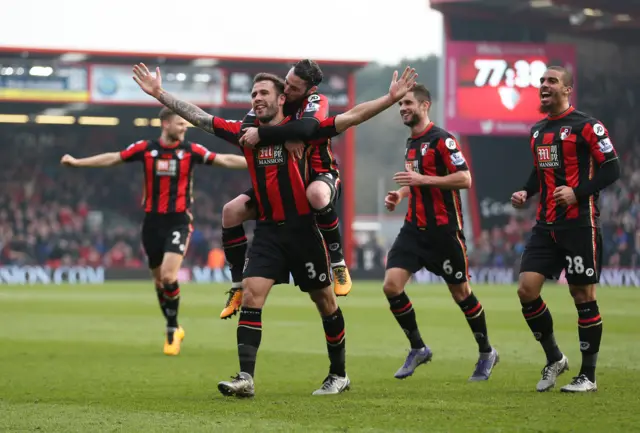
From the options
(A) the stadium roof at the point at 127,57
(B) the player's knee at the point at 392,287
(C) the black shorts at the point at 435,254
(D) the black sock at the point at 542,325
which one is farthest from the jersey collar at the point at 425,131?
(A) the stadium roof at the point at 127,57

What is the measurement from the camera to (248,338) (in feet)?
26.1

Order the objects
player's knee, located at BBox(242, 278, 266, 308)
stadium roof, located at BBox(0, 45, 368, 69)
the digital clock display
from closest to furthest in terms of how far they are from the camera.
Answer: player's knee, located at BBox(242, 278, 266, 308) < stadium roof, located at BBox(0, 45, 368, 69) < the digital clock display

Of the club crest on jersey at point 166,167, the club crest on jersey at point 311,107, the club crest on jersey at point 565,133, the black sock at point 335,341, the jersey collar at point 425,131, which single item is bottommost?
the black sock at point 335,341

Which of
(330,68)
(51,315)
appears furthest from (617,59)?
(51,315)

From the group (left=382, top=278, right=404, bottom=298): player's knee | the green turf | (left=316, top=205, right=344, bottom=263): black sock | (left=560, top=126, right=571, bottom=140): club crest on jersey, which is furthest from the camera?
(left=382, top=278, right=404, bottom=298): player's knee

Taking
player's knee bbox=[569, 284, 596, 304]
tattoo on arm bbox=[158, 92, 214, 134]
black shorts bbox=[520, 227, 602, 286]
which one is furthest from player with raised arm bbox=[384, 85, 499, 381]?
tattoo on arm bbox=[158, 92, 214, 134]

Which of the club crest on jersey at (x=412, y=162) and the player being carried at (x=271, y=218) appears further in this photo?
the club crest on jersey at (x=412, y=162)

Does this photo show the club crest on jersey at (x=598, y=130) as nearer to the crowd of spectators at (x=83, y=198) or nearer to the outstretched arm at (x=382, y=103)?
the outstretched arm at (x=382, y=103)

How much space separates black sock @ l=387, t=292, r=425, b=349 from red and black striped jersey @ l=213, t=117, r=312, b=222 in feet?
6.80

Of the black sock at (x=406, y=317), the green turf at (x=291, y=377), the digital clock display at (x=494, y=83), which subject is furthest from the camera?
the digital clock display at (x=494, y=83)

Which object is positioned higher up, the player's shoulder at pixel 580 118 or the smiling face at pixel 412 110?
the smiling face at pixel 412 110

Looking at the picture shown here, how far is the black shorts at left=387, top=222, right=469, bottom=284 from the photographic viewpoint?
9.82 m

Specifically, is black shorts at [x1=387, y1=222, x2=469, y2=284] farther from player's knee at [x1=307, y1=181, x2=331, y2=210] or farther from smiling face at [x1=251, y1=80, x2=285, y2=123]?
smiling face at [x1=251, y1=80, x2=285, y2=123]

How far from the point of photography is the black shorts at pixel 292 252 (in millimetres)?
8125
